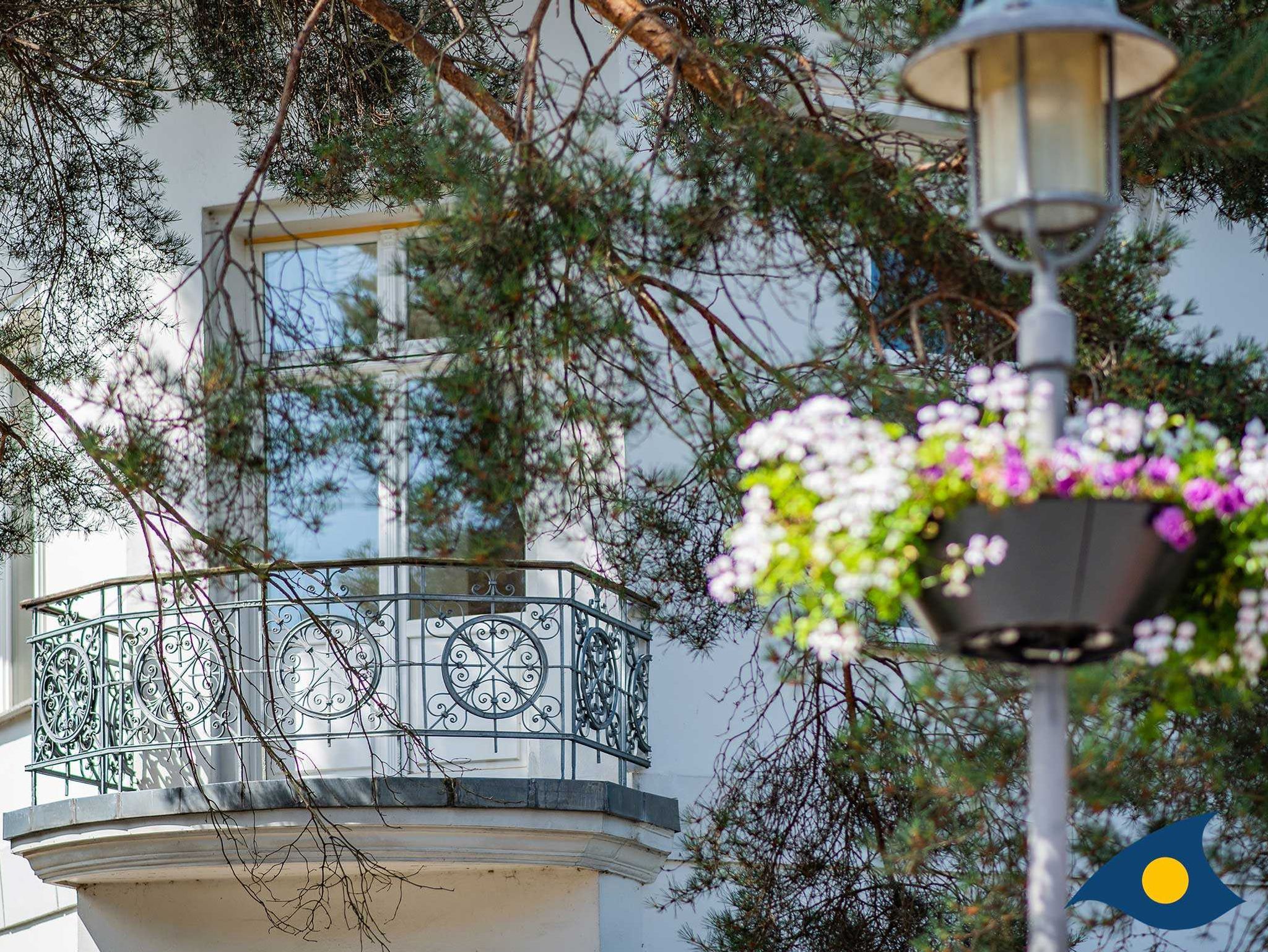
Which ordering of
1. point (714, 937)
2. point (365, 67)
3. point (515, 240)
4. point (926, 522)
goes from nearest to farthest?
1. point (926, 522)
2. point (515, 240)
3. point (714, 937)
4. point (365, 67)

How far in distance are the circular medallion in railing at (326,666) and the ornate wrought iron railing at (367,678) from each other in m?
0.02

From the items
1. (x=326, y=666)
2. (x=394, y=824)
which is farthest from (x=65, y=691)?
(x=394, y=824)

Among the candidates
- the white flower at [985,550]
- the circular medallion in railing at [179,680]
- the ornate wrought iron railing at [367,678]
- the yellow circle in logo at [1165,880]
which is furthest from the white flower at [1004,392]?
the circular medallion in railing at [179,680]

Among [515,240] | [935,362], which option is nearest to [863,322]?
[935,362]

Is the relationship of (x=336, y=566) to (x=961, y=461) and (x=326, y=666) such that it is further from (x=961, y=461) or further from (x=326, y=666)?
(x=961, y=461)

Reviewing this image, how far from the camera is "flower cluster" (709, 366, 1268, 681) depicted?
2992 millimetres

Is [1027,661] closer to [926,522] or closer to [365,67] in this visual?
[926,522]

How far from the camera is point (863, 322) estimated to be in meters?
5.37

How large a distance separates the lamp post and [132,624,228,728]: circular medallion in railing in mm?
5036

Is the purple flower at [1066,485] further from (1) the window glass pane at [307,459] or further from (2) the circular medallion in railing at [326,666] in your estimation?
(2) the circular medallion in railing at [326,666]

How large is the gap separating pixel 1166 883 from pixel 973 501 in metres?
3.54

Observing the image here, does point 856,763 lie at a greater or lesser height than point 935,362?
lesser

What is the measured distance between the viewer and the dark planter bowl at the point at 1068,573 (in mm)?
2965

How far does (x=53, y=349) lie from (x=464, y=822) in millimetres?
2621
